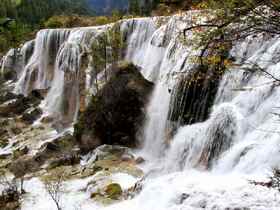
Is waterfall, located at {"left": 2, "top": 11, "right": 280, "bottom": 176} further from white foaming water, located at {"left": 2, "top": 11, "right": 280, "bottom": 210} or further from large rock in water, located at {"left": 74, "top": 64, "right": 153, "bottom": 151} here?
large rock in water, located at {"left": 74, "top": 64, "right": 153, "bottom": 151}

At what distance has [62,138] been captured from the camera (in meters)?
22.7

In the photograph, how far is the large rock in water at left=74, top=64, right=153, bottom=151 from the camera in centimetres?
1998

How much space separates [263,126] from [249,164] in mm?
1419

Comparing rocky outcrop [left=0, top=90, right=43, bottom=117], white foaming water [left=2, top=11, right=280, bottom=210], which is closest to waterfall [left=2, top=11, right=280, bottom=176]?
white foaming water [left=2, top=11, right=280, bottom=210]

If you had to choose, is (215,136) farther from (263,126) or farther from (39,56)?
(39,56)

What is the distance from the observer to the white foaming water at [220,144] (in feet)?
31.0

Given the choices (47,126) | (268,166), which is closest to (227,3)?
(268,166)

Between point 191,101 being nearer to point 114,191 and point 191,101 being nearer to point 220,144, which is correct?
point 220,144

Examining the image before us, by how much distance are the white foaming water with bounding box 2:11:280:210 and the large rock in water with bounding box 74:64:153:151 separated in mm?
606

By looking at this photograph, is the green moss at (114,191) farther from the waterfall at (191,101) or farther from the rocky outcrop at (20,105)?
the rocky outcrop at (20,105)

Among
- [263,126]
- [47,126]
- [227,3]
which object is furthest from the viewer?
[47,126]

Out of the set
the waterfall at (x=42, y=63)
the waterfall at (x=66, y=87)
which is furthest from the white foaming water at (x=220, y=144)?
the waterfall at (x=42, y=63)

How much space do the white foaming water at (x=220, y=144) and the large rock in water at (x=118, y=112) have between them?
0.61 m

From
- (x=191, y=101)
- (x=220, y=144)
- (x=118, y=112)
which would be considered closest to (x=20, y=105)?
(x=118, y=112)
